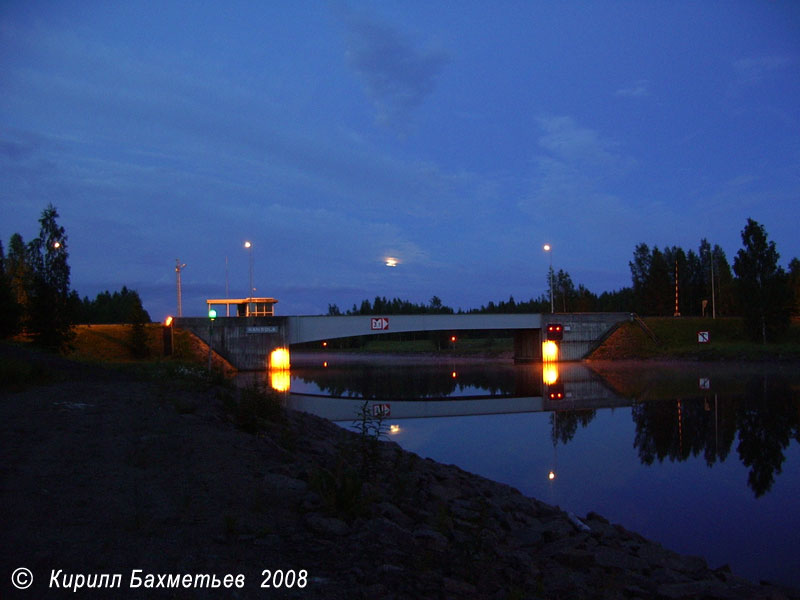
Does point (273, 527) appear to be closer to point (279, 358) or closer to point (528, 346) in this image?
point (279, 358)

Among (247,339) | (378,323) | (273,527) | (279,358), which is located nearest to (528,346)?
(378,323)

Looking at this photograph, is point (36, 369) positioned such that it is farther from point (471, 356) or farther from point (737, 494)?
point (471, 356)

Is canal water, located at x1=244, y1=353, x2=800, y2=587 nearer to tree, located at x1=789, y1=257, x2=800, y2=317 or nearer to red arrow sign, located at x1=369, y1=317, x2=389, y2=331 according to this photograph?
red arrow sign, located at x1=369, y1=317, x2=389, y2=331

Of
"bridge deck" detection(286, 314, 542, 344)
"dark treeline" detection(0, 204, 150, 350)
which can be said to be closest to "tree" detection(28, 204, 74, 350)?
"dark treeline" detection(0, 204, 150, 350)

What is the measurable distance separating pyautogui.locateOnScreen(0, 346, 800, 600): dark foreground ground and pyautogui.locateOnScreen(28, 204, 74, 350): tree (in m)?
27.3

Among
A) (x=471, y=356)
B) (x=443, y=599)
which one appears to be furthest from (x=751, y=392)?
(x=471, y=356)

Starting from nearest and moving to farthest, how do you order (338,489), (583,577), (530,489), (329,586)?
(329,586), (583,577), (338,489), (530,489)

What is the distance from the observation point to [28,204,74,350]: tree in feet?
119

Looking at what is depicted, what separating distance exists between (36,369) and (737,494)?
1885cm

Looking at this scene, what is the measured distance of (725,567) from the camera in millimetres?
8219

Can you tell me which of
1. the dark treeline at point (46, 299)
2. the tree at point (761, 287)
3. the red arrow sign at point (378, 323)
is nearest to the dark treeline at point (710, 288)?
the tree at point (761, 287)

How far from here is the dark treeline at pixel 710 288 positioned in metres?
60.8

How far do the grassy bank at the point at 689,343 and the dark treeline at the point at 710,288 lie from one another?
258 cm

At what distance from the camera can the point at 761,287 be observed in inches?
2429
